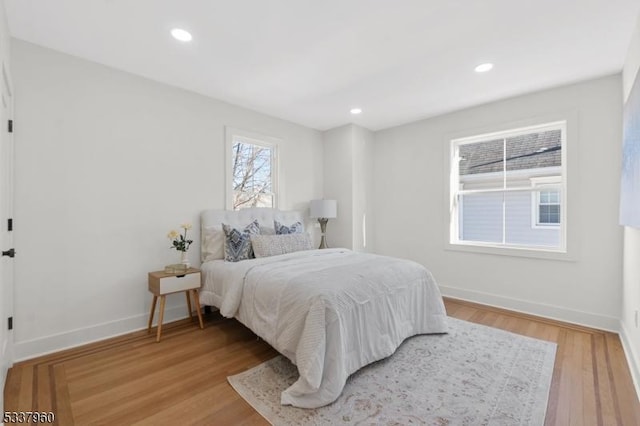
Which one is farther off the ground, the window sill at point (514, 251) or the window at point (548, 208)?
the window at point (548, 208)

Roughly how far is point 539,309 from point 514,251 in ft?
2.26

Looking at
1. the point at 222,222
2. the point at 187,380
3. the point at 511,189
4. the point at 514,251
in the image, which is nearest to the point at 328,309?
the point at 187,380

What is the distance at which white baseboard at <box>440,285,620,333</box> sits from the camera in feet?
9.63

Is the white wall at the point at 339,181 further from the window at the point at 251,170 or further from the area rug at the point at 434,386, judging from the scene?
the area rug at the point at 434,386

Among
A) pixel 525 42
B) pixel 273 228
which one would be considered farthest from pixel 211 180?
pixel 525 42

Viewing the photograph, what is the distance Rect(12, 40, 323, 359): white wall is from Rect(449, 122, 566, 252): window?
3396 mm

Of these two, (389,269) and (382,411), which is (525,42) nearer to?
(389,269)

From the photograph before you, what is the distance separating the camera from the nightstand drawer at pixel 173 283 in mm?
→ 2711

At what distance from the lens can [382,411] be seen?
1730 millimetres

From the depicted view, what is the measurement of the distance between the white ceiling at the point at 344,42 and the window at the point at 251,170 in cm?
67

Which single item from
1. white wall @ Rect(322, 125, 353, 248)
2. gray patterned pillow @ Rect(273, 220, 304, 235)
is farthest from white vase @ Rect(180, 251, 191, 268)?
white wall @ Rect(322, 125, 353, 248)

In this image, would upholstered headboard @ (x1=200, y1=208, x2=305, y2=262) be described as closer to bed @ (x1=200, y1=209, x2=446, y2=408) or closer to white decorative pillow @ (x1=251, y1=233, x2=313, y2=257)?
bed @ (x1=200, y1=209, x2=446, y2=408)

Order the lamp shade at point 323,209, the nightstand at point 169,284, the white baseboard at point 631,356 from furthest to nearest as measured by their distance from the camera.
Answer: the lamp shade at point 323,209
the nightstand at point 169,284
the white baseboard at point 631,356

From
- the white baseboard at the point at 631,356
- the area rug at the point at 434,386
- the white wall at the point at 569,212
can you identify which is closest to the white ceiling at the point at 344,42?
the white wall at the point at 569,212
